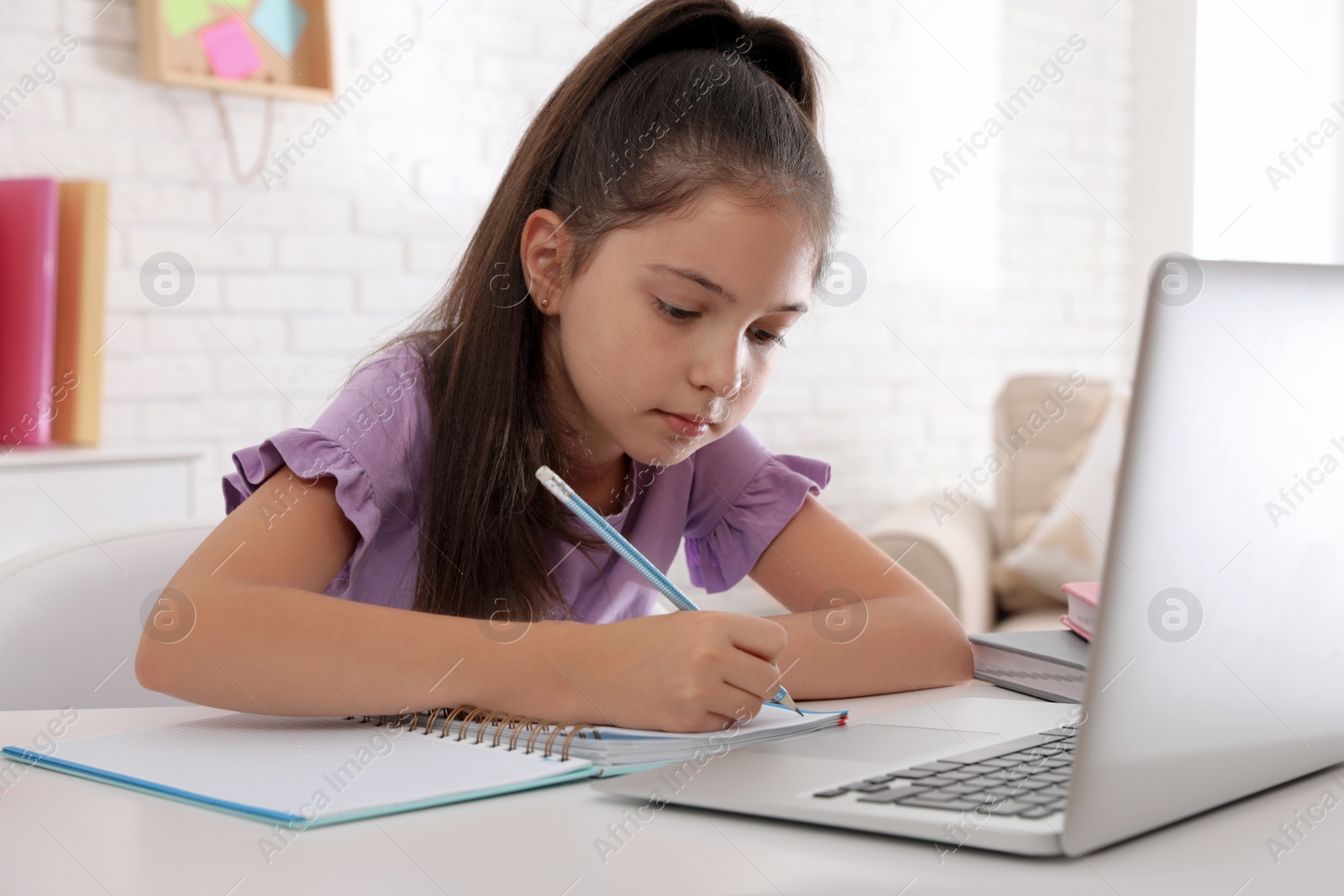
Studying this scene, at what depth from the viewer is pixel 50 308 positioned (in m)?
1.71

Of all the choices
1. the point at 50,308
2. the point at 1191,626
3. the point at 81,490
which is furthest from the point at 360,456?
the point at 50,308

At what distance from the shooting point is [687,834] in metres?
0.51

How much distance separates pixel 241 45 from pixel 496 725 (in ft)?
5.98

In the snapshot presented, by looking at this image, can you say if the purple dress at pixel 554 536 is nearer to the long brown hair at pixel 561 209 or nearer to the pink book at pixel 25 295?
the long brown hair at pixel 561 209

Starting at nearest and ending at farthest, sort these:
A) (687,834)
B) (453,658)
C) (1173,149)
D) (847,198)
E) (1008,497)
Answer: (687,834)
(453,658)
(1008,497)
(847,198)
(1173,149)

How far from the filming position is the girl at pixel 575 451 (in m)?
0.74

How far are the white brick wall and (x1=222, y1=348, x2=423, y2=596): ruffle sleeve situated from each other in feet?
4.17

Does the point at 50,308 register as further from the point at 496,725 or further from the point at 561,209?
the point at 496,725

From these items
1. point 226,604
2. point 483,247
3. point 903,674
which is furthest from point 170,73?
point 903,674

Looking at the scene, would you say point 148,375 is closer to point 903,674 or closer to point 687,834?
point 903,674

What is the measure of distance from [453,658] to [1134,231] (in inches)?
132

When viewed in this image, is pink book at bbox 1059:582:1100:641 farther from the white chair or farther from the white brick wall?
the white brick wall

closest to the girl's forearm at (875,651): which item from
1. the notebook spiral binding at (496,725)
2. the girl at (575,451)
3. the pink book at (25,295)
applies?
the girl at (575,451)

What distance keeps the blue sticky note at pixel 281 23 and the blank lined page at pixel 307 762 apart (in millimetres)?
1757
